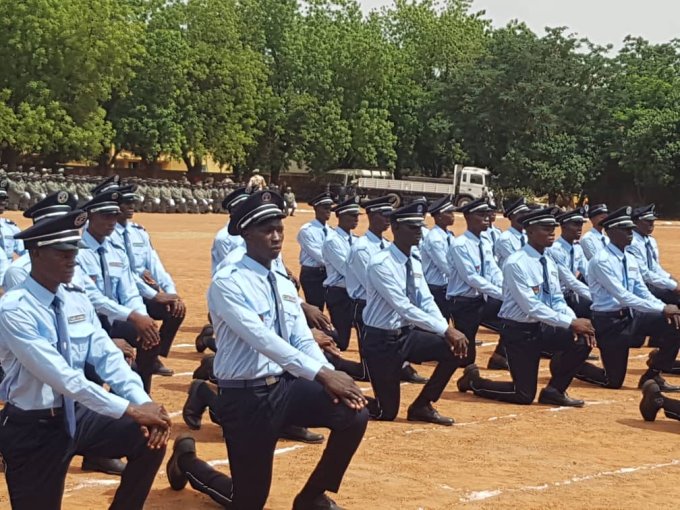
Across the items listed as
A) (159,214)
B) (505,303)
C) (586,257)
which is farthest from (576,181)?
(505,303)

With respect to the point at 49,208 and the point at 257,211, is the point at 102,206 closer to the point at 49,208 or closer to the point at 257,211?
the point at 49,208

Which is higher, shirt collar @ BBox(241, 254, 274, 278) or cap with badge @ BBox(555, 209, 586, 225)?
shirt collar @ BBox(241, 254, 274, 278)

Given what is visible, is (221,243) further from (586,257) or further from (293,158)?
(293,158)

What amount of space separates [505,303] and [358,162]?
62322 mm

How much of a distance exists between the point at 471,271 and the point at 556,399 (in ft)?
8.21

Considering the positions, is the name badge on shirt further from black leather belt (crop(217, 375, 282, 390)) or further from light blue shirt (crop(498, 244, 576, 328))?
light blue shirt (crop(498, 244, 576, 328))

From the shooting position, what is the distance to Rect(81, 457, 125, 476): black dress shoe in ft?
25.7

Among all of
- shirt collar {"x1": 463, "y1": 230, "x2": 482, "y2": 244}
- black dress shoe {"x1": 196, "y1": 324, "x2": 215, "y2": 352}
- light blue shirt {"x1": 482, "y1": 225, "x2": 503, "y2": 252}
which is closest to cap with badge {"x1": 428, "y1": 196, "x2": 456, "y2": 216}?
light blue shirt {"x1": 482, "y1": 225, "x2": 503, "y2": 252}

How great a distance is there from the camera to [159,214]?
4744cm

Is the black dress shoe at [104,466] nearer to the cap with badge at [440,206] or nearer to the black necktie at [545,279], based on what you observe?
the black necktie at [545,279]

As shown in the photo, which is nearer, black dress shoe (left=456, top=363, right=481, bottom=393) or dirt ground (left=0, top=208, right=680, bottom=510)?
dirt ground (left=0, top=208, right=680, bottom=510)

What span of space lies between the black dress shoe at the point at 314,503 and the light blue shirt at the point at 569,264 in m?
7.49

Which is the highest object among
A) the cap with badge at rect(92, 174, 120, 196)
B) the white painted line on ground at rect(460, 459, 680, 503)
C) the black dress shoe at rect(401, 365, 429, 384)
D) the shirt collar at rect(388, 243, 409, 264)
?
the cap with badge at rect(92, 174, 120, 196)

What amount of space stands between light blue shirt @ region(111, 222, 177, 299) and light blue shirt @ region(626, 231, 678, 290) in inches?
263
